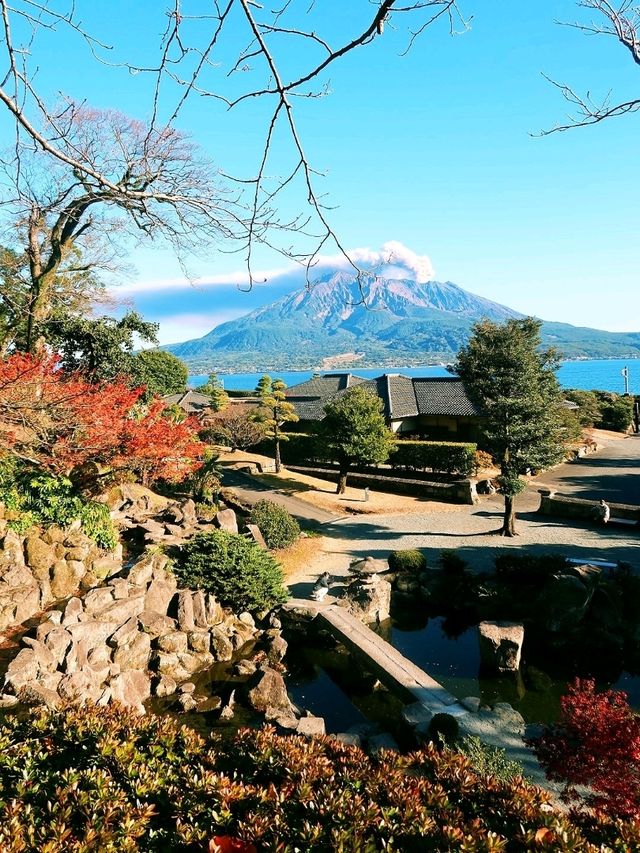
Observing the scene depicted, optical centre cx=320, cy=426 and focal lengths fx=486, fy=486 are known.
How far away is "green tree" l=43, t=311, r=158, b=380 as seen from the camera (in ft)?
75.9

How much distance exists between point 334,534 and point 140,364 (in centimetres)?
1654

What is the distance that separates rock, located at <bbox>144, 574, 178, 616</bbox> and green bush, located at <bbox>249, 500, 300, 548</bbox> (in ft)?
17.1

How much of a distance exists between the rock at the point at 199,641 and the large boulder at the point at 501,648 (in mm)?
6120

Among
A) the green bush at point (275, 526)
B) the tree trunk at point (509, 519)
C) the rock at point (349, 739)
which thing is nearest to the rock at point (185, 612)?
the rock at point (349, 739)

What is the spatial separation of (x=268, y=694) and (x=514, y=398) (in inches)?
513

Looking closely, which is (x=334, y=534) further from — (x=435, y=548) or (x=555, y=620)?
(x=555, y=620)

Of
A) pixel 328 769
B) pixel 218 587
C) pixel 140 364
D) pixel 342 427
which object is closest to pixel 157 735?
pixel 328 769

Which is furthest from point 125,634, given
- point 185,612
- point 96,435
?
point 96,435

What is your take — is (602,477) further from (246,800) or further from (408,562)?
(246,800)

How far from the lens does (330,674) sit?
10.7m

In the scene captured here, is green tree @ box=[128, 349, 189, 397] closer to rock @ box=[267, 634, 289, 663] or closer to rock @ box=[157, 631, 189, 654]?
rock @ box=[157, 631, 189, 654]

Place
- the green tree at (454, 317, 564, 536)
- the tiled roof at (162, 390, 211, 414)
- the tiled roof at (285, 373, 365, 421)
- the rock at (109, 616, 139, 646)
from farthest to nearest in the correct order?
the tiled roof at (162, 390, 211, 414) → the tiled roof at (285, 373, 365, 421) → the green tree at (454, 317, 564, 536) → the rock at (109, 616, 139, 646)

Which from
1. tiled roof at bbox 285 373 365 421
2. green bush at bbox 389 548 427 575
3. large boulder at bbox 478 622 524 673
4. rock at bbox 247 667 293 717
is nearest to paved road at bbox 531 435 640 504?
green bush at bbox 389 548 427 575

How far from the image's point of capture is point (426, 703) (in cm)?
849
